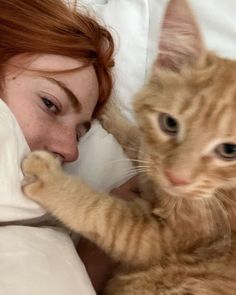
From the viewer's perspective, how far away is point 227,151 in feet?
3.91

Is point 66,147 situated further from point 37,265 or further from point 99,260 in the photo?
point 37,265

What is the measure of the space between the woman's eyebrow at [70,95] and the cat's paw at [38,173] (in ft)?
0.65

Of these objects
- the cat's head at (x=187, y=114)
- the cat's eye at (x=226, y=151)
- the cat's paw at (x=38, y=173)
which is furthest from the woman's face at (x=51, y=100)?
the cat's eye at (x=226, y=151)

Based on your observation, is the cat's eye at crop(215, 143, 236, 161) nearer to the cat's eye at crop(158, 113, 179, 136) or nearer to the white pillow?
the cat's eye at crop(158, 113, 179, 136)

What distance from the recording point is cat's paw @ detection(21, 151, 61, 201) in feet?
4.47

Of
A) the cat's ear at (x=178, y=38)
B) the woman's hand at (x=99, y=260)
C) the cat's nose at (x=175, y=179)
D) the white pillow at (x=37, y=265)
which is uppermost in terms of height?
the cat's ear at (x=178, y=38)

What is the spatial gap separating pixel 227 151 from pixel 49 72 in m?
0.57

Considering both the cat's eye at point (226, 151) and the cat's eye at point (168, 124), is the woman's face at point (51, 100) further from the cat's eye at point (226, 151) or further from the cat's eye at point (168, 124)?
the cat's eye at point (226, 151)

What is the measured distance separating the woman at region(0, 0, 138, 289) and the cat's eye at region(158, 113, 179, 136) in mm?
342

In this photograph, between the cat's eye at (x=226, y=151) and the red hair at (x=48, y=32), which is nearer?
the cat's eye at (x=226, y=151)

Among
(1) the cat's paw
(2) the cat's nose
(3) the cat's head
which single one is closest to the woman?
(1) the cat's paw

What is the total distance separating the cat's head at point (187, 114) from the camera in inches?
47.1

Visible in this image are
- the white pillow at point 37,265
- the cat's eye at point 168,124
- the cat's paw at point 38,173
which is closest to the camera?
the white pillow at point 37,265

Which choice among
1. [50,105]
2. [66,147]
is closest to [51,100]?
[50,105]
